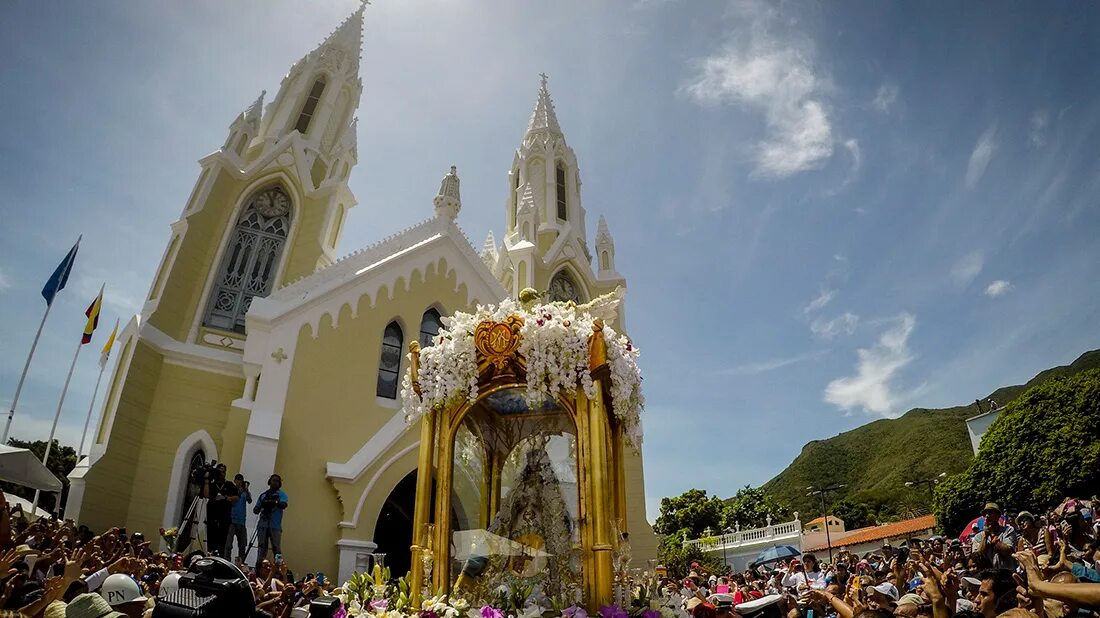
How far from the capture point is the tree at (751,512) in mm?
59812

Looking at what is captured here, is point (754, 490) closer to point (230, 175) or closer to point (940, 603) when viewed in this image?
point (230, 175)

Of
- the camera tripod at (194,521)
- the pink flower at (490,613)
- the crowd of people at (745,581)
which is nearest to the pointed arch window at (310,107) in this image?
the crowd of people at (745,581)

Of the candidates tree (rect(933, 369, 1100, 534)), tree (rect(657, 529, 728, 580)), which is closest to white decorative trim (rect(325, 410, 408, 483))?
tree (rect(933, 369, 1100, 534))

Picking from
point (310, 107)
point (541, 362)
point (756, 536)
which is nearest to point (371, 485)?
point (541, 362)

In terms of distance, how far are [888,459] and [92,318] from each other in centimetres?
10723

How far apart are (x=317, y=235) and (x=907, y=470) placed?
95.6 meters

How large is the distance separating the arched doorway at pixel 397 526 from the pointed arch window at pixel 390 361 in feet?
7.55

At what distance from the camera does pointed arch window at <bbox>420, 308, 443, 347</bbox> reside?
16.4 meters

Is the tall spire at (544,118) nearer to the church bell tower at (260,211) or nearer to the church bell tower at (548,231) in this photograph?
the church bell tower at (548,231)

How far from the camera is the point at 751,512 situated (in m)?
61.3

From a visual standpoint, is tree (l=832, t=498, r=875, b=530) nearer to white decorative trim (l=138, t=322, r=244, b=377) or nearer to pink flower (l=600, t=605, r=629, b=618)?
white decorative trim (l=138, t=322, r=244, b=377)

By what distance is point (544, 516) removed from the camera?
6.19 meters

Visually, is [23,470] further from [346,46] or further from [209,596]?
[346,46]

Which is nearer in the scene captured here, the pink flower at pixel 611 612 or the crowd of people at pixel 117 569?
the crowd of people at pixel 117 569
